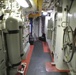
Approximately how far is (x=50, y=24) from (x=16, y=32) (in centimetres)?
450

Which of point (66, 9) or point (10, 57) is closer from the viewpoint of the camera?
point (10, 57)

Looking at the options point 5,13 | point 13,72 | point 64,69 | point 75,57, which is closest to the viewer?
point 75,57

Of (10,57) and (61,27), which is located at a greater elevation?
(61,27)

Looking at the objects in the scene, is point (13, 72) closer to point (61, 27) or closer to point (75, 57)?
point (75, 57)

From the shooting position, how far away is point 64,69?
17.1ft

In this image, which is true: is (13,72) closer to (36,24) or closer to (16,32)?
(16,32)

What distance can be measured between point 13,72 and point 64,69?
80.2 inches

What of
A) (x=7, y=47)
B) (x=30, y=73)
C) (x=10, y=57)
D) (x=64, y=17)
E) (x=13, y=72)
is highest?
Result: (x=64, y=17)

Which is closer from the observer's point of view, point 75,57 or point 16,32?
point 75,57

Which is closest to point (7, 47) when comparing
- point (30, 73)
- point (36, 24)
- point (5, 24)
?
point (5, 24)

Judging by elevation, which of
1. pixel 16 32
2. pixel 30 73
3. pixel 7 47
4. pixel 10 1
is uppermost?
pixel 10 1

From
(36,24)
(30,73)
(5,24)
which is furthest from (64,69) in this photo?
(36,24)

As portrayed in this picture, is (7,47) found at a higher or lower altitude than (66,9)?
lower

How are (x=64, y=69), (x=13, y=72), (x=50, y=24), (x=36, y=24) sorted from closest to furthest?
(x=13, y=72)
(x=64, y=69)
(x=50, y=24)
(x=36, y=24)
